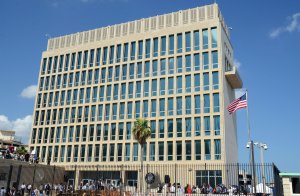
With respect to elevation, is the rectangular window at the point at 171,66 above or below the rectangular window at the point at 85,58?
below

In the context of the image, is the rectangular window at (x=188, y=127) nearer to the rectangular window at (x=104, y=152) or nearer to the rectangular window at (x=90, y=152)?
the rectangular window at (x=104, y=152)

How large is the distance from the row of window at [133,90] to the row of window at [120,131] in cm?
502

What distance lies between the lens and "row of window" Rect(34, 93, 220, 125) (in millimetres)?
53781

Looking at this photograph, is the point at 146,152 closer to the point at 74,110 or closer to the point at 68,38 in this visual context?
the point at 74,110

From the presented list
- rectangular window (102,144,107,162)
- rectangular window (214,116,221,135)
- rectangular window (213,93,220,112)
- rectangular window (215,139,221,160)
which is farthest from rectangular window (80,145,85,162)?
rectangular window (213,93,220,112)

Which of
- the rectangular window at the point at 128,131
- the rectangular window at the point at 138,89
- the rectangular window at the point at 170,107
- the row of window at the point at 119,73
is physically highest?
the row of window at the point at 119,73

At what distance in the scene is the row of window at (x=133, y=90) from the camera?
2162 inches

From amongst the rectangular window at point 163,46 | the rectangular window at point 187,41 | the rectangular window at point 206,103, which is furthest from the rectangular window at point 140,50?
the rectangular window at point 206,103

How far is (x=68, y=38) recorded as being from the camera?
7144 centimetres

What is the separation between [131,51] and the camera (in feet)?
208

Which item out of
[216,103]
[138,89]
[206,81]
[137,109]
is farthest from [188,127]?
[138,89]

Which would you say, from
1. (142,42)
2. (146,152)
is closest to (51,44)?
(142,42)

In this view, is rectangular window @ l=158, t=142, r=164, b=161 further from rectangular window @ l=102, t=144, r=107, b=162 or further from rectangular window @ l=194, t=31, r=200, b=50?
rectangular window @ l=194, t=31, r=200, b=50

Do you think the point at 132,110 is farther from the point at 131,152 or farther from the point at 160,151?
the point at 160,151
